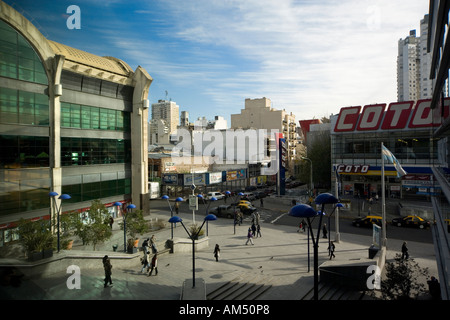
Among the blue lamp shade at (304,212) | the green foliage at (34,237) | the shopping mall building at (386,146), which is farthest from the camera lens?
the shopping mall building at (386,146)

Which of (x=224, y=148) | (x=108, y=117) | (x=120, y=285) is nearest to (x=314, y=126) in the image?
(x=224, y=148)

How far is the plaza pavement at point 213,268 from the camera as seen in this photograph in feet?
40.4

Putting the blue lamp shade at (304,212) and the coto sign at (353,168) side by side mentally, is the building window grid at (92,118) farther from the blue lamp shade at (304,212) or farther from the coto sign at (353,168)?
the coto sign at (353,168)

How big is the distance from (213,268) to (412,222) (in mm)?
22041

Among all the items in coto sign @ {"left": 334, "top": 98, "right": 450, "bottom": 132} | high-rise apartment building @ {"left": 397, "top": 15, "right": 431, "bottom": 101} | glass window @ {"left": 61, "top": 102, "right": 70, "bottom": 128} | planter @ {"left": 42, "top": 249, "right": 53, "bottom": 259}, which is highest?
high-rise apartment building @ {"left": 397, "top": 15, "right": 431, "bottom": 101}

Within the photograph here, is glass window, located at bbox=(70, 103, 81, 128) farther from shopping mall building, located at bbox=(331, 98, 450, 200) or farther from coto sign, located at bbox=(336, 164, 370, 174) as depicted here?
coto sign, located at bbox=(336, 164, 370, 174)

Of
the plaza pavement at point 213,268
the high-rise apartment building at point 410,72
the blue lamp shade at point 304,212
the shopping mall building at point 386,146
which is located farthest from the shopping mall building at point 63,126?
the high-rise apartment building at point 410,72

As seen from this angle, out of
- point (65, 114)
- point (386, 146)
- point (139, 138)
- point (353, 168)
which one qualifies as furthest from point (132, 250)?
point (386, 146)

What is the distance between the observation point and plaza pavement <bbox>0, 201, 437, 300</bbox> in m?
12.3

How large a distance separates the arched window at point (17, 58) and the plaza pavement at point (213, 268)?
12300mm

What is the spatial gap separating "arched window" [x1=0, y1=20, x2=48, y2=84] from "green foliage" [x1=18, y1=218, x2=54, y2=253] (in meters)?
9.99

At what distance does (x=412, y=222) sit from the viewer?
27.8 m

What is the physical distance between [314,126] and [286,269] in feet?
171

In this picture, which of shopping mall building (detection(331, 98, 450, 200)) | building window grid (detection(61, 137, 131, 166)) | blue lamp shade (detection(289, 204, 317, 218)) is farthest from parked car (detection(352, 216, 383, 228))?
building window grid (detection(61, 137, 131, 166))
